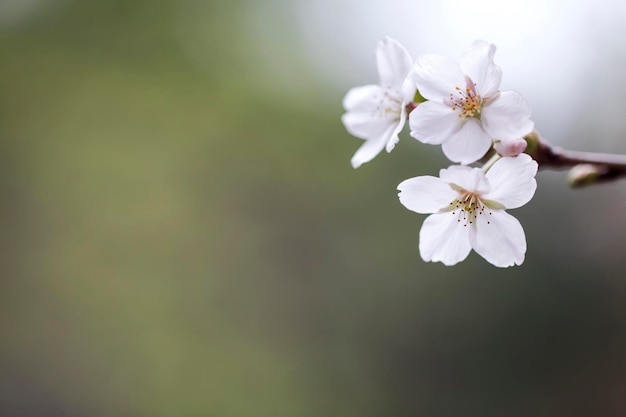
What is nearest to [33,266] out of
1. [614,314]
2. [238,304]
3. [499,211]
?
[238,304]


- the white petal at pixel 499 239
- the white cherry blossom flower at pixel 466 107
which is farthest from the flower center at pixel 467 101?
the white petal at pixel 499 239

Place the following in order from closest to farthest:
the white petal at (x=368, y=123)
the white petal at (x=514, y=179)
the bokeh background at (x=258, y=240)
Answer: the white petal at (x=514, y=179)
the white petal at (x=368, y=123)
the bokeh background at (x=258, y=240)

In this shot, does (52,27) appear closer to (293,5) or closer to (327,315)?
(293,5)

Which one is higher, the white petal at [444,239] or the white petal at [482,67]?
the white petal at [482,67]

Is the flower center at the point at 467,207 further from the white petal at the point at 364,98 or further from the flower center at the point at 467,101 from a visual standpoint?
the white petal at the point at 364,98

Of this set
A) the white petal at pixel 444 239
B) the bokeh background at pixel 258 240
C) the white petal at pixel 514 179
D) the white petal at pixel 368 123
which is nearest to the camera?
the white petal at pixel 514 179

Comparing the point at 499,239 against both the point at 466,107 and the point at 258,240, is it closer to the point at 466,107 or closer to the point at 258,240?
the point at 466,107

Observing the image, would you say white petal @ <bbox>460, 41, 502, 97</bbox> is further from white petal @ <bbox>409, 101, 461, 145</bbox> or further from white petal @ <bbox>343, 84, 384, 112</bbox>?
white petal @ <bbox>343, 84, 384, 112</bbox>
